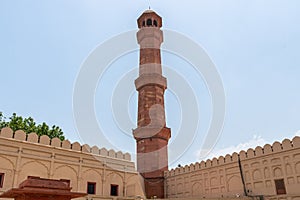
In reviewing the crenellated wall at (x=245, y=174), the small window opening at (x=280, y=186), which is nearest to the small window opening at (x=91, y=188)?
the crenellated wall at (x=245, y=174)

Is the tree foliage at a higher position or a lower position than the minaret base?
higher

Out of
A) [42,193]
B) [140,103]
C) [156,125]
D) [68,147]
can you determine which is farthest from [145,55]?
[42,193]

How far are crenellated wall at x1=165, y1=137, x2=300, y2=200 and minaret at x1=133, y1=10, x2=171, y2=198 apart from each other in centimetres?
153

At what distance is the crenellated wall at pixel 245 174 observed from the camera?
1600 centimetres

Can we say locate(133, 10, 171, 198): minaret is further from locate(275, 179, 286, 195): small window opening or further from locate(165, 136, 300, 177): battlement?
locate(275, 179, 286, 195): small window opening

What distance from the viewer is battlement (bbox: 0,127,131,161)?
14637mm

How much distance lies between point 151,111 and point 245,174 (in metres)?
9.26

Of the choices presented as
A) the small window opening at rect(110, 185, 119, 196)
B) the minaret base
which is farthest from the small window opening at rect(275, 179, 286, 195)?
the small window opening at rect(110, 185, 119, 196)

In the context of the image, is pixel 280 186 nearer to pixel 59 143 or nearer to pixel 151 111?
pixel 151 111

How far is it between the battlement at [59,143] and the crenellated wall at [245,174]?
196 inches

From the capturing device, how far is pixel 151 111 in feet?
78.1

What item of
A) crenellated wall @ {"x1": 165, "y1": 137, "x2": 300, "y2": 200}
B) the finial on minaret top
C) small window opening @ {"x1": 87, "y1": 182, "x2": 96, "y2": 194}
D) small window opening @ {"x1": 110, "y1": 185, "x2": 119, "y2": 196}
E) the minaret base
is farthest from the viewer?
the finial on minaret top

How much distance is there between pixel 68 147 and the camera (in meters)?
16.5

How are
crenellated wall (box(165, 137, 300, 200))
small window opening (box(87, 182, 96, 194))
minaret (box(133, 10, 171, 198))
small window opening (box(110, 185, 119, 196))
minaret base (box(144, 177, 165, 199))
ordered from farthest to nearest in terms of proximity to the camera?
minaret (box(133, 10, 171, 198))
minaret base (box(144, 177, 165, 199))
small window opening (box(110, 185, 119, 196))
small window opening (box(87, 182, 96, 194))
crenellated wall (box(165, 137, 300, 200))
